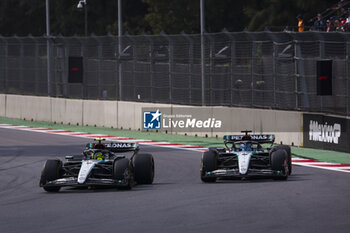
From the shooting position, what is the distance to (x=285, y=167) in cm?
1566

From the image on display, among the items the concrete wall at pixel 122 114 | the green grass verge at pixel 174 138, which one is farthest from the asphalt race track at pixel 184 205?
the concrete wall at pixel 122 114

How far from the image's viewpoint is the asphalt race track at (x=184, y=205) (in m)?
10.7

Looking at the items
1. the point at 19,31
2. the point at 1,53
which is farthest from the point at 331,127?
the point at 19,31

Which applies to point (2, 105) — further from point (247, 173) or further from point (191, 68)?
point (247, 173)

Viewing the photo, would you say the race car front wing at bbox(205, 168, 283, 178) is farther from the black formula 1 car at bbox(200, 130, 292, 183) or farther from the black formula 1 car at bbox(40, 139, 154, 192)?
the black formula 1 car at bbox(40, 139, 154, 192)

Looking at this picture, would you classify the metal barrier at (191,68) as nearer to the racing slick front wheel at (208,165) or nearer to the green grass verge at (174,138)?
the green grass verge at (174,138)

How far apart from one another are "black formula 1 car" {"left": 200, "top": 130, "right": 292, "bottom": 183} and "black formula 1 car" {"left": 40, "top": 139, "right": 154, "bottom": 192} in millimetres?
1080

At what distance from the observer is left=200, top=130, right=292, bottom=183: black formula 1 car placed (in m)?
15.6

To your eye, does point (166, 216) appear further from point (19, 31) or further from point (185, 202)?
point (19, 31)

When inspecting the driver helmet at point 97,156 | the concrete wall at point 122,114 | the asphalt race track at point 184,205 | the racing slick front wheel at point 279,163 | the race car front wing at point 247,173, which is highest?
the concrete wall at point 122,114

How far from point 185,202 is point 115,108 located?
1797 centimetres

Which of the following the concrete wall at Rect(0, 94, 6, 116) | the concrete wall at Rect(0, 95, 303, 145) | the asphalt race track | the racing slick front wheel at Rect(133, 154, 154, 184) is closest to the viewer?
the asphalt race track

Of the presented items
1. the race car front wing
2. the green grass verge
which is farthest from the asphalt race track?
the green grass verge

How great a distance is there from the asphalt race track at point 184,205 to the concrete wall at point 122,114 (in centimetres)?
519
